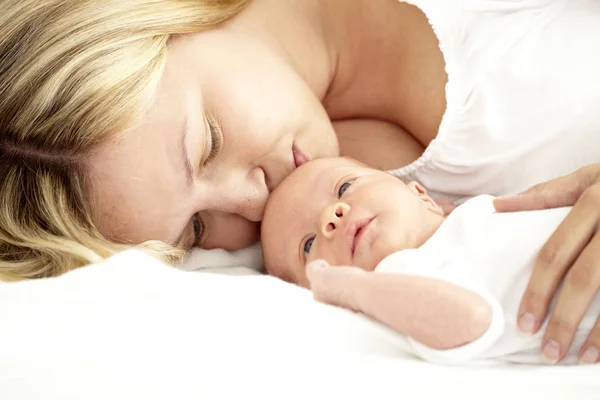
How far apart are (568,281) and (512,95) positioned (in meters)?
0.57

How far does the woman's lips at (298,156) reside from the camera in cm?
123

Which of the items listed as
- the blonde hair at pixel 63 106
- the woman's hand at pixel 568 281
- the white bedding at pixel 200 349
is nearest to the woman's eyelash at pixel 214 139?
the blonde hair at pixel 63 106

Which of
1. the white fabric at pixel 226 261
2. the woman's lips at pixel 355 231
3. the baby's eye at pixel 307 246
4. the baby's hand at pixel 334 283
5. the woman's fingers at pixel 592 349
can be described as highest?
the baby's hand at pixel 334 283

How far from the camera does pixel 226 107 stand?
45.2 inches

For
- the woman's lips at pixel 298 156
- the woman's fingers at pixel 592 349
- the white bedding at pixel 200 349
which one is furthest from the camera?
the woman's lips at pixel 298 156

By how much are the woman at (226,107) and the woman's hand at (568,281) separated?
392mm

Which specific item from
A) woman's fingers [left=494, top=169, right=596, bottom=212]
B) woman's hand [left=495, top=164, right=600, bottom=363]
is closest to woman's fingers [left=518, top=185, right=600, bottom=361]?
woman's hand [left=495, top=164, right=600, bottom=363]

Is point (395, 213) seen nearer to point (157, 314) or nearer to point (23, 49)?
point (157, 314)

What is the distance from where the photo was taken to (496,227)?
0.93 m

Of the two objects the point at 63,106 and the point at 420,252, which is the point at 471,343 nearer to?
the point at 420,252

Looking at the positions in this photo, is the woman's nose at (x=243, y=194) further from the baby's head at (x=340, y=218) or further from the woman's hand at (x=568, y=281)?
the woman's hand at (x=568, y=281)

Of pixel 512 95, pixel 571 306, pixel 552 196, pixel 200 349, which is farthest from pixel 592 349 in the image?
pixel 512 95

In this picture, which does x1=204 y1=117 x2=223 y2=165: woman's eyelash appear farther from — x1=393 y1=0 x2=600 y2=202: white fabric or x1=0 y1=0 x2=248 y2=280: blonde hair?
x1=393 y1=0 x2=600 y2=202: white fabric

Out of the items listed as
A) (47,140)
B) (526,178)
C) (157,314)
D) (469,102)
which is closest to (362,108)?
(469,102)
